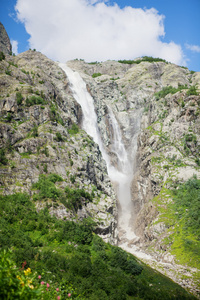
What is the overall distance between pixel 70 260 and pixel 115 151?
62595 mm

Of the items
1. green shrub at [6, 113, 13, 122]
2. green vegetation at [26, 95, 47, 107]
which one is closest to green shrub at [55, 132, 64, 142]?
green shrub at [6, 113, 13, 122]

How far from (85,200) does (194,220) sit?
20034 millimetres

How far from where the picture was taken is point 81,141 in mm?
54250

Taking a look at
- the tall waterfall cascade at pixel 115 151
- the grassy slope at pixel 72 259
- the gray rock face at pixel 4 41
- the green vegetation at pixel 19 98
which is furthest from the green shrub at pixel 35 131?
the gray rock face at pixel 4 41

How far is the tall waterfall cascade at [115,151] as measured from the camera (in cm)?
6219

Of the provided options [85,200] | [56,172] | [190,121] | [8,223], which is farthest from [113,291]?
[190,121]

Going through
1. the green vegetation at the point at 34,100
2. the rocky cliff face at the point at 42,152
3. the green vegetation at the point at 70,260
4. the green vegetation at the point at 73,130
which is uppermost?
the green vegetation at the point at 73,130

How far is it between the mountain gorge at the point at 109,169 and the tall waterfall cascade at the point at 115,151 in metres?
0.43

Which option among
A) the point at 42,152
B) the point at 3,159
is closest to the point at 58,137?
the point at 42,152

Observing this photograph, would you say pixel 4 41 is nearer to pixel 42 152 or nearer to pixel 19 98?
pixel 19 98

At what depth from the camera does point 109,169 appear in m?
73.9

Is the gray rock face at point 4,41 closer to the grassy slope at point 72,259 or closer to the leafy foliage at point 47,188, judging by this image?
the leafy foliage at point 47,188

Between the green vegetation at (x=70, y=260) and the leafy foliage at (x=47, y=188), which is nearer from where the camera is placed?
the green vegetation at (x=70, y=260)

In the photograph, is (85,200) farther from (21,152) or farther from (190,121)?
(190,121)
